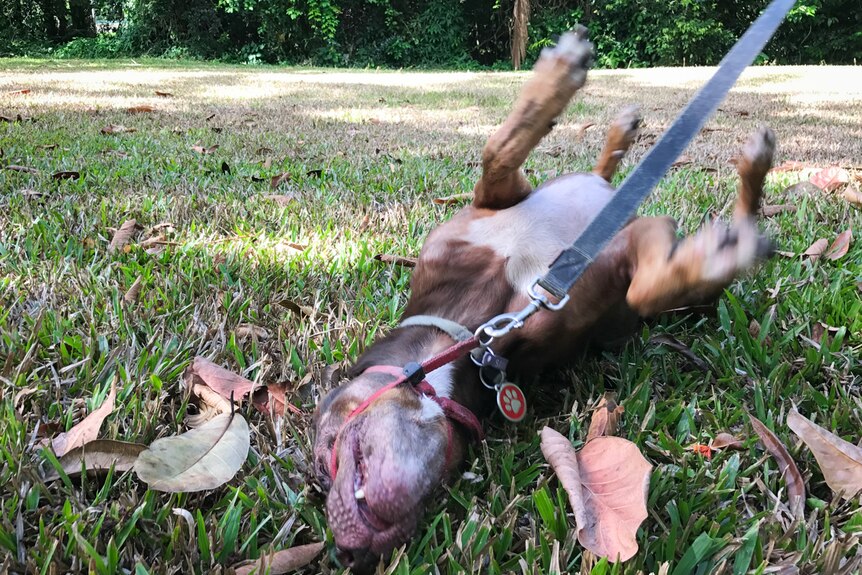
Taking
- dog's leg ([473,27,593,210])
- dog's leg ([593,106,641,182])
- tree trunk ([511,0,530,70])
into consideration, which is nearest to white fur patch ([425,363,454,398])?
dog's leg ([473,27,593,210])

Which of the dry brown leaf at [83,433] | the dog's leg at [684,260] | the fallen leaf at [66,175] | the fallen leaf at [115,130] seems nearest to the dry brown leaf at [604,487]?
the dog's leg at [684,260]

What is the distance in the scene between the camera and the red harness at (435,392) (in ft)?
4.71

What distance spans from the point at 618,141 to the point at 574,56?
0.68 m

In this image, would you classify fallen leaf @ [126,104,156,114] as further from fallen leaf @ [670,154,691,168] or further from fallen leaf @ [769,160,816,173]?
fallen leaf @ [769,160,816,173]

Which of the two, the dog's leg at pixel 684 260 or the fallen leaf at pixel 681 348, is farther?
the fallen leaf at pixel 681 348

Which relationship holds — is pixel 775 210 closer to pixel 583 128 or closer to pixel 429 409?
pixel 429 409

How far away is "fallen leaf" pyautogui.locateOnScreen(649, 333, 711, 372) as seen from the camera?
1877 millimetres

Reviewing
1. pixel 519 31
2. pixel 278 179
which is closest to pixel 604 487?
pixel 278 179

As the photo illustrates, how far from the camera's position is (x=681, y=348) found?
1950mm

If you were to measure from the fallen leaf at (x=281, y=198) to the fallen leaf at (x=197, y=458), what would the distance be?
202 cm

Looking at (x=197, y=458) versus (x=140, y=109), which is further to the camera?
(x=140, y=109)

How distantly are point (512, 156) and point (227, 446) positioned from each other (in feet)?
4.36

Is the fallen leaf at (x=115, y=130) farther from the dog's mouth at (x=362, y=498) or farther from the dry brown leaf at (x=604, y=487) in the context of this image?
the dry brown leaf at (x=604, y=487)

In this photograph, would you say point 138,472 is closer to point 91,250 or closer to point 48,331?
point 48,331
